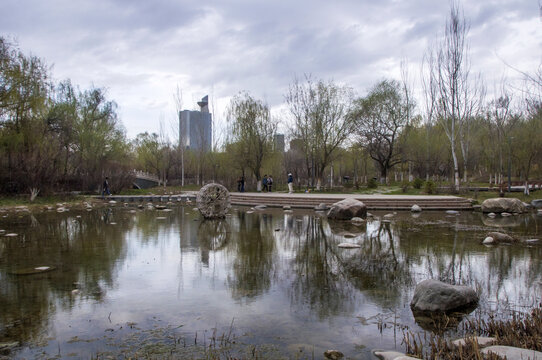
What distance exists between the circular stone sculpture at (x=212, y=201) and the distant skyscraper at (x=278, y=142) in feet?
73.5

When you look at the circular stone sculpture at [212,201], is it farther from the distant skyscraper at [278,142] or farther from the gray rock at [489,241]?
the distant skyscraper at [278,142]

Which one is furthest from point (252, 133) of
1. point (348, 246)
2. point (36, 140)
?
point (348, 246)

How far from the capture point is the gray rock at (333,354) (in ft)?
11.8

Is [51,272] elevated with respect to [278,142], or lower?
lower

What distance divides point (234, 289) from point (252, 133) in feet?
101

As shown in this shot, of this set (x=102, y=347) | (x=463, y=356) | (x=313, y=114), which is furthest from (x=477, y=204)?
(x=102, y=347)

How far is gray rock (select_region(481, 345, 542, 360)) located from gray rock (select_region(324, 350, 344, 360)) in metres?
1.26

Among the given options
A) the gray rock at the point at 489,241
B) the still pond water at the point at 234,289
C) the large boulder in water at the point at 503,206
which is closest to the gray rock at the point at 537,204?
the large boulder in water at the point at 503,206

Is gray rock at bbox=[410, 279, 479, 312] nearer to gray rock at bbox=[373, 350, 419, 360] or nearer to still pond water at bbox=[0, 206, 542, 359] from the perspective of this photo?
still pond water at bbox=[0, 206, 542, 359]

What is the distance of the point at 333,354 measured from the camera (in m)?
3.66

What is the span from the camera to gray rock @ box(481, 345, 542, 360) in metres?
3.07

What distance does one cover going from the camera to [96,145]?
37.1 metres

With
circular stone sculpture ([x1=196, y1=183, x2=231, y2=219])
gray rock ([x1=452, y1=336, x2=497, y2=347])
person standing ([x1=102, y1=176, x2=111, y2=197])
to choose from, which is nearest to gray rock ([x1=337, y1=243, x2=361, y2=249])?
gray rock ([x1=452, y1=336, x2=497, y2=347])

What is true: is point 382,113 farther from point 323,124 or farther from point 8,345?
point 8,345
